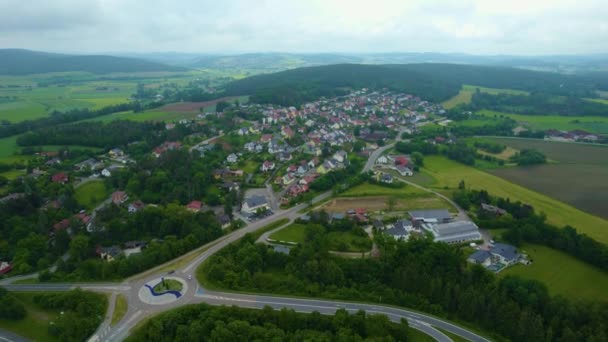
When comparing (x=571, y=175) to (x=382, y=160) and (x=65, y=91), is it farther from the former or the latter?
(x=65, y=91)

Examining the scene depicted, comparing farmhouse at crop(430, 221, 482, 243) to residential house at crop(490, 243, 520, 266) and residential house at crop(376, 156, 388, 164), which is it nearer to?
residential house at crop(490, 243, 520, 266)

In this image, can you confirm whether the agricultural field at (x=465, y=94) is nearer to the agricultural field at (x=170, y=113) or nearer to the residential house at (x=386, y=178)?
the residential house at (x=386, y=178)

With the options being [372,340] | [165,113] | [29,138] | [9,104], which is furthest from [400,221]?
[9,104]

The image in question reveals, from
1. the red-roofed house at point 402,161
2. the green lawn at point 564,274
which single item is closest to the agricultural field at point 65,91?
the red-roofed house at point 402,161

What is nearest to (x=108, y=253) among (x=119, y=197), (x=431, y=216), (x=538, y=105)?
(x=119, y=197)

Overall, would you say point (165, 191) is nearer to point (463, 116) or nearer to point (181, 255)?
point (181, 255)

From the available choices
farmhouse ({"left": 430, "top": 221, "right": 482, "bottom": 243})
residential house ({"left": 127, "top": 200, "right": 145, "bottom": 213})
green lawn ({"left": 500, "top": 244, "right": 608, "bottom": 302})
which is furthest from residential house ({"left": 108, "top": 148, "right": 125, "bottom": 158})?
green lawn ({"left": 500, "top": 244, "right": 608, "bottom": 302})
